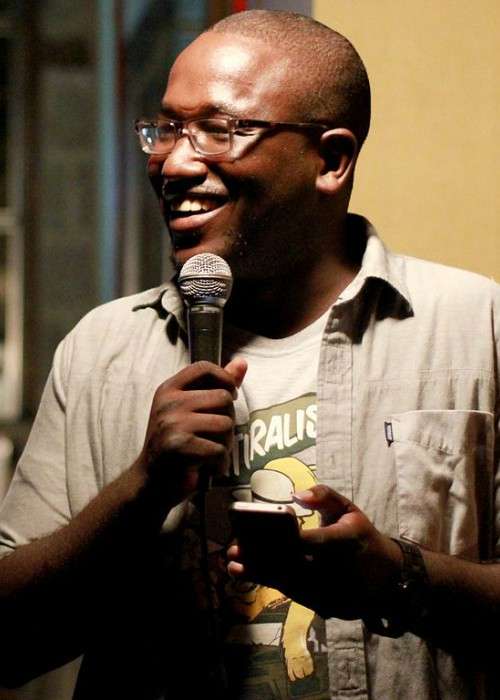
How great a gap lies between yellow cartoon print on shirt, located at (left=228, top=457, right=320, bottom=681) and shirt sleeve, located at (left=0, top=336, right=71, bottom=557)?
0.31 meters

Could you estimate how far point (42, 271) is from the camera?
19.0 feet

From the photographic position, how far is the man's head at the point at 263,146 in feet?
5.88

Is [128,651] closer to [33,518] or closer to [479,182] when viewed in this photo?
[33,518]

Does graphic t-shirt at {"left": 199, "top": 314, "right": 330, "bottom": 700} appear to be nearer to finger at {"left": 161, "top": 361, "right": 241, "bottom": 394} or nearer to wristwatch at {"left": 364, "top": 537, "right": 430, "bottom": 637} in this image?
wristwatch at {"left": 364, "top": 537, "right": 430, "bottom": 637}

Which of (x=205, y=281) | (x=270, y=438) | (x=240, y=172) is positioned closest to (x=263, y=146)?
(x=240, y=172)

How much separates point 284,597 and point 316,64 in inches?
32.0

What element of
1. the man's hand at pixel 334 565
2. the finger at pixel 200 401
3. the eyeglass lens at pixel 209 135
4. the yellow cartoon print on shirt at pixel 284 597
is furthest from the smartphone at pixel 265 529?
the eyeglass lens at pixel 209 135

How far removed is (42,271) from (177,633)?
4.22 metres

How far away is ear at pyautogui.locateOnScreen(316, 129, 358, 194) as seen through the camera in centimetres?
190

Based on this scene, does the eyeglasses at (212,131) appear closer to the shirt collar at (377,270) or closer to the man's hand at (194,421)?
the shirt collar at (377,270)

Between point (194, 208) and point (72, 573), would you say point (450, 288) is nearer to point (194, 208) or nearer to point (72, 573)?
point (194, 208)

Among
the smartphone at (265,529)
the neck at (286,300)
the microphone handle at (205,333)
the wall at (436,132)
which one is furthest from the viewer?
the wall at (436,132)

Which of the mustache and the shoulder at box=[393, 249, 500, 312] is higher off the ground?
the mustache

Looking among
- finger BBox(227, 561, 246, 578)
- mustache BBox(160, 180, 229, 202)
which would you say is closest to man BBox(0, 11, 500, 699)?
mustache BBox(160, 180, 229, 202)
